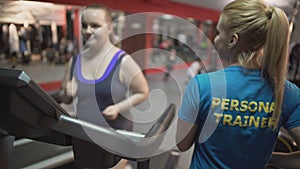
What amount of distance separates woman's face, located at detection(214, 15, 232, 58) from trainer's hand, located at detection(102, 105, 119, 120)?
58cm

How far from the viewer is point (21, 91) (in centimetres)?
58

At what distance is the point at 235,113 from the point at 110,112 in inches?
23.9

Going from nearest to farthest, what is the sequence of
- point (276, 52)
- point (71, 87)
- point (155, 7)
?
point (276, 52) < point (71, 87) < point (155, 7)

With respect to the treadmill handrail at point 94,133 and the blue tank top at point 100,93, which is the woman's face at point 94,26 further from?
the treadmill handrail at point 94,133

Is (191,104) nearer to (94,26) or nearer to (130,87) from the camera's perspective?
(130,87)

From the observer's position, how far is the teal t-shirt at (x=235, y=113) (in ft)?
2.27

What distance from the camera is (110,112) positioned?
1113 millimetres

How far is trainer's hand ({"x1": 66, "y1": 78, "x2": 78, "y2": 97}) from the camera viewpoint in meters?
1.19

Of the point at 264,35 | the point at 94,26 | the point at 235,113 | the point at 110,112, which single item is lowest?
the point at 110,112

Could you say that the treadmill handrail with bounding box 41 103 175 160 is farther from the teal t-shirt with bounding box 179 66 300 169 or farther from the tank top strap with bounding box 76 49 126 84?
the tank top strap with bounding box 76 49 126 84

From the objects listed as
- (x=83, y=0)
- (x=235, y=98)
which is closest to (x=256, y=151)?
(x=235, y=98)

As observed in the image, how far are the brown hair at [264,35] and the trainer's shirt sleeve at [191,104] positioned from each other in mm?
163

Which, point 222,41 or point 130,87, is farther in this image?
point 130,87

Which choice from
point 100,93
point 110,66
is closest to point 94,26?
point 110,66
